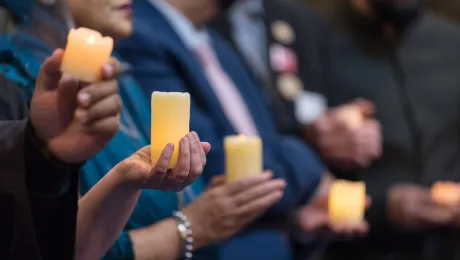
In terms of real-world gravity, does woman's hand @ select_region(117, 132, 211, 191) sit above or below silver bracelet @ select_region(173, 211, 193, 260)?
above

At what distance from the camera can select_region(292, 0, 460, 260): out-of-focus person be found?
1710 millimetres

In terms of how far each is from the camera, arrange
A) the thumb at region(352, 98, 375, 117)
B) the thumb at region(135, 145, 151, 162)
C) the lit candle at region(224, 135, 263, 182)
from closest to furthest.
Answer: the thumb at region(135, 145, 151, 162) → the lit candle at region(224, 135, 263, 182) → the thumb at region(352, 98, 375, 117)

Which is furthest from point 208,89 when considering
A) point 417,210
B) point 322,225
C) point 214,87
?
point 417,210

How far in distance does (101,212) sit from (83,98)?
166 millimetres

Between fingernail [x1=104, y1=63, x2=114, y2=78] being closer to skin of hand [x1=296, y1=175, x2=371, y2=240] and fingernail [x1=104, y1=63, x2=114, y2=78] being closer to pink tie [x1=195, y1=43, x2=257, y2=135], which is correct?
pink tie [x1=195, y1=43, x2=257, y2=135]

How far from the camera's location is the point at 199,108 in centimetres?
121

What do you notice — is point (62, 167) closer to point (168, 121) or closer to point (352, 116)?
point (168, 121)

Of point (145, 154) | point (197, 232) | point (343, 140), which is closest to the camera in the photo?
point (145, 154)

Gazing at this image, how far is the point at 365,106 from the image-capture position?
1.70 meters

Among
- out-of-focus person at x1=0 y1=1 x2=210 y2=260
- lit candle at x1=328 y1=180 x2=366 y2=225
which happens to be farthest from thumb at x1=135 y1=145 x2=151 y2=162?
lit candle at x1=328 y1=180 x2=366 y2=225

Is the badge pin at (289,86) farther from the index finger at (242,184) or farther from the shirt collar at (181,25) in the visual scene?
the index finger at (242,184)

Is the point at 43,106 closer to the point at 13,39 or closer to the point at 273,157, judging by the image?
the point at 13,39

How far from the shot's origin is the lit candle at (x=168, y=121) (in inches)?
30.2

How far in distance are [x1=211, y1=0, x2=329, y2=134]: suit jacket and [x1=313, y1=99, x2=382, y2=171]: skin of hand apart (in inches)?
1.8
